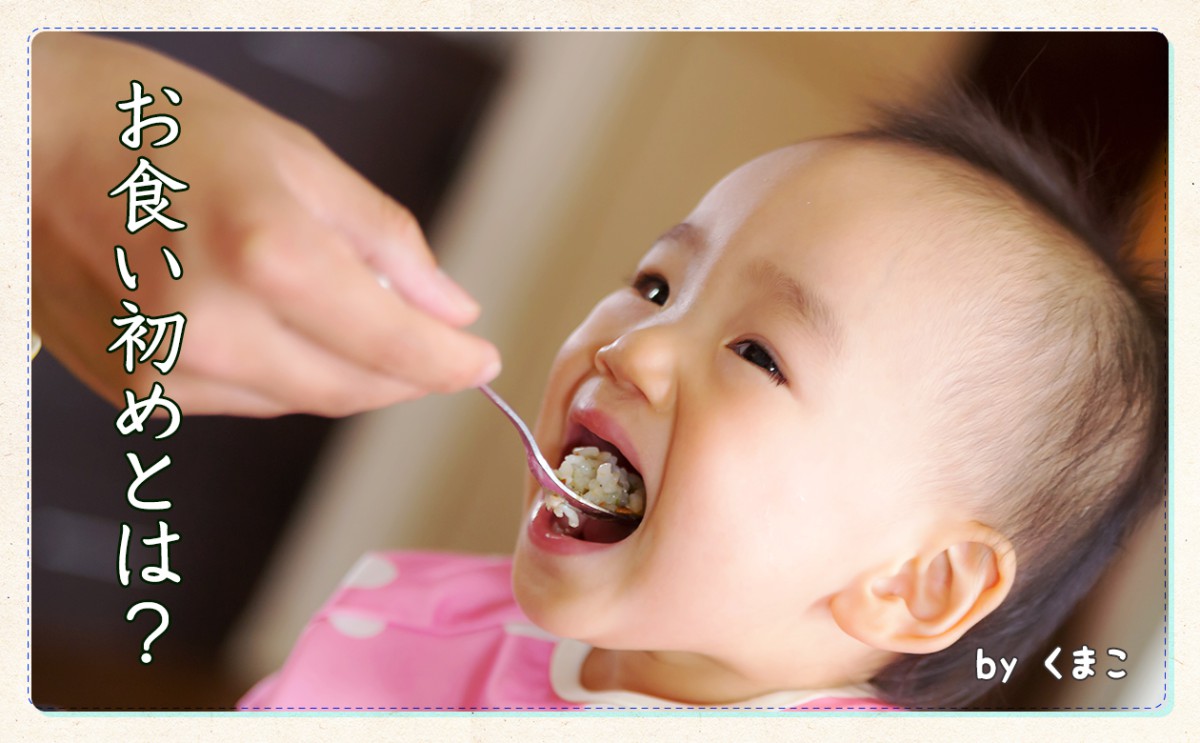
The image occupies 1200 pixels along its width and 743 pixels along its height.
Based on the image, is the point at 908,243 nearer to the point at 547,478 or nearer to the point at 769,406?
the point at 769,406

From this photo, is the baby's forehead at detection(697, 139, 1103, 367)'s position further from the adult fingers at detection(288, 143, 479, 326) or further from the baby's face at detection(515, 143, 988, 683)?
the adult fingers at detection(288, 143, 479, 326)

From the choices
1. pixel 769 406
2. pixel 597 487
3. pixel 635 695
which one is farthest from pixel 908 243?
pixel 635 695

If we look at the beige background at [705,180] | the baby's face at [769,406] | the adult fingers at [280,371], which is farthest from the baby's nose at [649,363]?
the beige background at [705,180]

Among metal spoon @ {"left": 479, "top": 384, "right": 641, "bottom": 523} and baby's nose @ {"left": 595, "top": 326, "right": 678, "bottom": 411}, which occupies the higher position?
baby's nose @ {"left": 595, "top": 326, "right": 678, "bottom": 411}

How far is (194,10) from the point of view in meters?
0.72

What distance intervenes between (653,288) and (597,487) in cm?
13

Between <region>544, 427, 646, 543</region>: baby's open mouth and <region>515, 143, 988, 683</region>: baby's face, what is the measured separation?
0.06 feet

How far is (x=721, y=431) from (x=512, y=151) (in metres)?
0.30

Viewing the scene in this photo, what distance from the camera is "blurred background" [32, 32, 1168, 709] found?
703 mm

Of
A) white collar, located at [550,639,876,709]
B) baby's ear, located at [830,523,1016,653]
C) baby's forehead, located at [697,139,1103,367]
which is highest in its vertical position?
baby's forehead, located at [697,139,1103,367]

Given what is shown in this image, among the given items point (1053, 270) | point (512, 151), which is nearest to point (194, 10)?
point (512, 151)

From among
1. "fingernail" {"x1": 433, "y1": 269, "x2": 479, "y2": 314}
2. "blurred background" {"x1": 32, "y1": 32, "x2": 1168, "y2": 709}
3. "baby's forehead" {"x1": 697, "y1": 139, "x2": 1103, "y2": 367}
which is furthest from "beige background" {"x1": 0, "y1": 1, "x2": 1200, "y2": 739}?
"fingernail" {"x1": 433, "y1": 269, "x2": 479, "y2": 314}

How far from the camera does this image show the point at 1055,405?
65 cm
